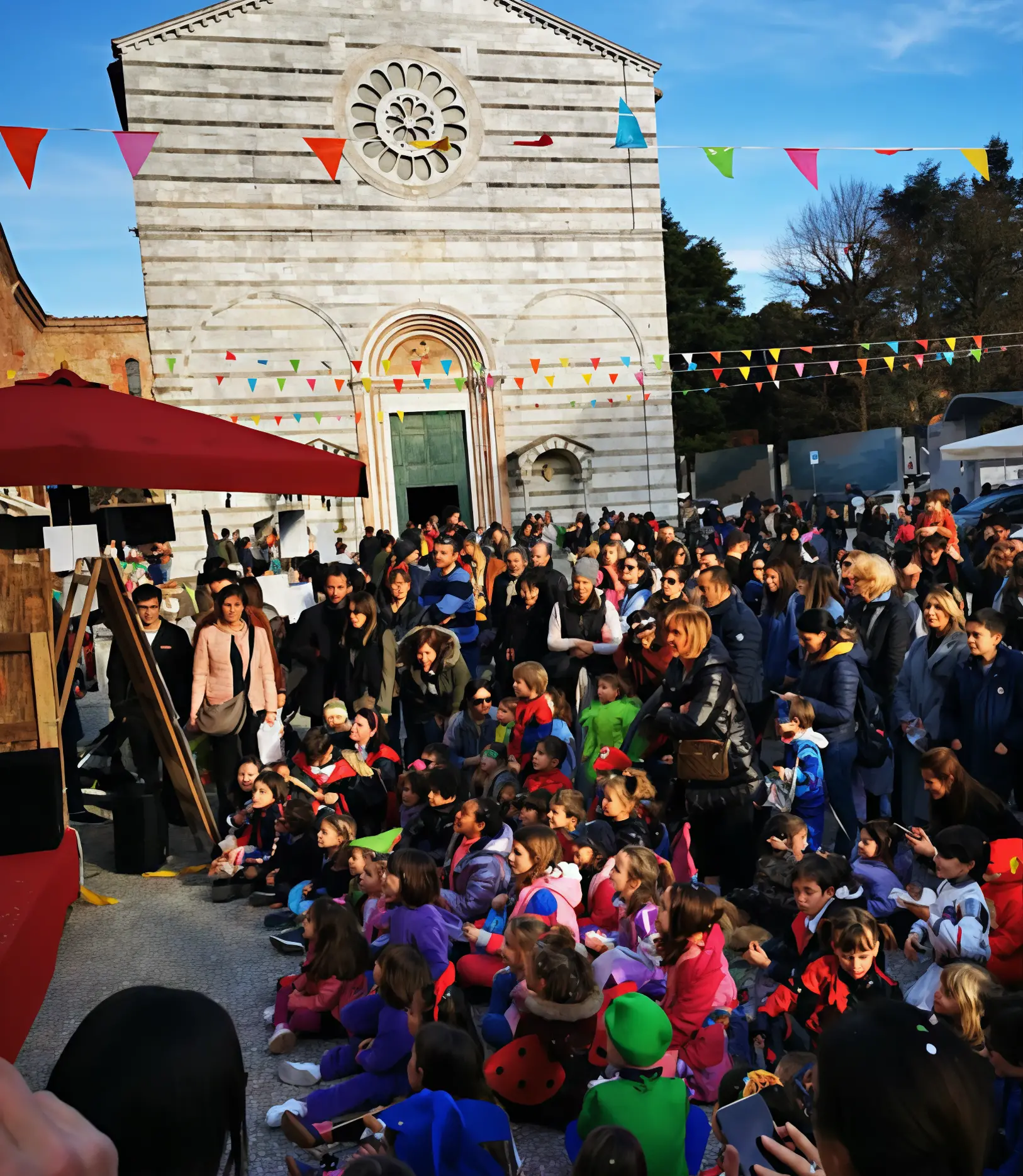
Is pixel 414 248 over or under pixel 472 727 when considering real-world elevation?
over

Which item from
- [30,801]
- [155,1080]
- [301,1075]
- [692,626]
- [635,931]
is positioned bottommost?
[301,1075]

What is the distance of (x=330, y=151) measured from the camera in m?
20.1

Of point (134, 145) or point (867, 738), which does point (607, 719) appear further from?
point (134, 145)

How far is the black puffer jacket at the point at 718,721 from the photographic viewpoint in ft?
18.7

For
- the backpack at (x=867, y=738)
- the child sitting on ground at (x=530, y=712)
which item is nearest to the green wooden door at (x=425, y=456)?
the child sitting on ground at (x=530, y=712)

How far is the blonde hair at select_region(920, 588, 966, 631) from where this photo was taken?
6121 mm

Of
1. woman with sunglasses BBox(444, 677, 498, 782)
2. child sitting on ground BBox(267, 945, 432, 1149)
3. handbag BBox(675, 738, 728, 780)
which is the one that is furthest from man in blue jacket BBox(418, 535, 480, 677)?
child sitting on ground BBox(267, 945, 432, 1149)

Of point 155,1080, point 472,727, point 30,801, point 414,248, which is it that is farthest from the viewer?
point 414,248

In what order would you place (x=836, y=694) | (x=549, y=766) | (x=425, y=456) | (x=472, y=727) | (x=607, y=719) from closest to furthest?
(x=836, y=694) < (x=549, y=766) < (x=607, y=719) < (x=472, y=727) < (x=425, y=456)

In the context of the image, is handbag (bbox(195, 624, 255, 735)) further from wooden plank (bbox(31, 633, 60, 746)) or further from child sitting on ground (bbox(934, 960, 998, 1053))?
child sitting on ground (bbox(934, 960, 998, 1053))

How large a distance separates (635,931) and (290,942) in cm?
202

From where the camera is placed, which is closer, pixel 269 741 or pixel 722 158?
pixel 269 741

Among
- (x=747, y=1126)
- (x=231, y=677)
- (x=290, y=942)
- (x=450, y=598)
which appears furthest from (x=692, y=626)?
(x=450, y=598)

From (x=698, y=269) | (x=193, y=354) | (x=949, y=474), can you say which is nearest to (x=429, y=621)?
(x=193, y=354)
